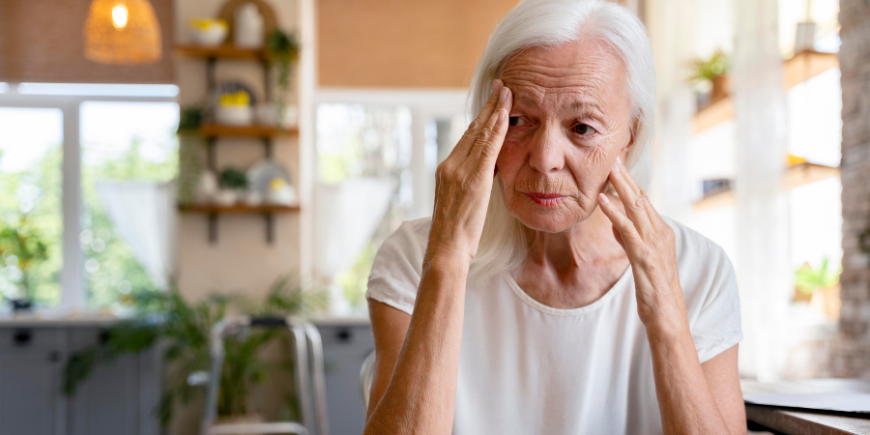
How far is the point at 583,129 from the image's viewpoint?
1091 mm

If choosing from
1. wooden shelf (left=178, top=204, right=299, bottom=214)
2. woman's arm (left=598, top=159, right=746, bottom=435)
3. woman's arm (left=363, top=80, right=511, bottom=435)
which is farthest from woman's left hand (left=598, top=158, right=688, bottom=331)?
wooden shelf (left=178, top=204, right=299, bottom=214)

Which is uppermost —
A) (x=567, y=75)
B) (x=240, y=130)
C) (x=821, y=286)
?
(x=240, y=130)

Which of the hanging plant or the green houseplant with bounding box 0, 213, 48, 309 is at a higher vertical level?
the hanging plant

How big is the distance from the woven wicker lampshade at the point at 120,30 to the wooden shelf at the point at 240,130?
80 centimetres

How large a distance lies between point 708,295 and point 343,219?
11.9 feet

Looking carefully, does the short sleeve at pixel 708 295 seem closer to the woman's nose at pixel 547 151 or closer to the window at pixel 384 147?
the woman's nose at pixel 547 151

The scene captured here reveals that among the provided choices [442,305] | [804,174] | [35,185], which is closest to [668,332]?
[442,305]

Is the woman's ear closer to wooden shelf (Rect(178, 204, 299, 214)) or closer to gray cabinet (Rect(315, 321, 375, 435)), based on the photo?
gray cabinet (Rect(315, 321, 375, 435))

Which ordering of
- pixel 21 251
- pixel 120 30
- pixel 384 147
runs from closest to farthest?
pixel 120 30 < pixel 21 251 < pixel 384 147

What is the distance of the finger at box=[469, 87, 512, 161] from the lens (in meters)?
1.05

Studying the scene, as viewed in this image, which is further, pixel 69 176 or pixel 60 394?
pixel 69 176

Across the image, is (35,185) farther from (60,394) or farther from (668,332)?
(668,332)

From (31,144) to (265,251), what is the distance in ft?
6.25

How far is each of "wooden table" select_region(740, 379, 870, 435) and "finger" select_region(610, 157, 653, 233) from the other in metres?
0.35
